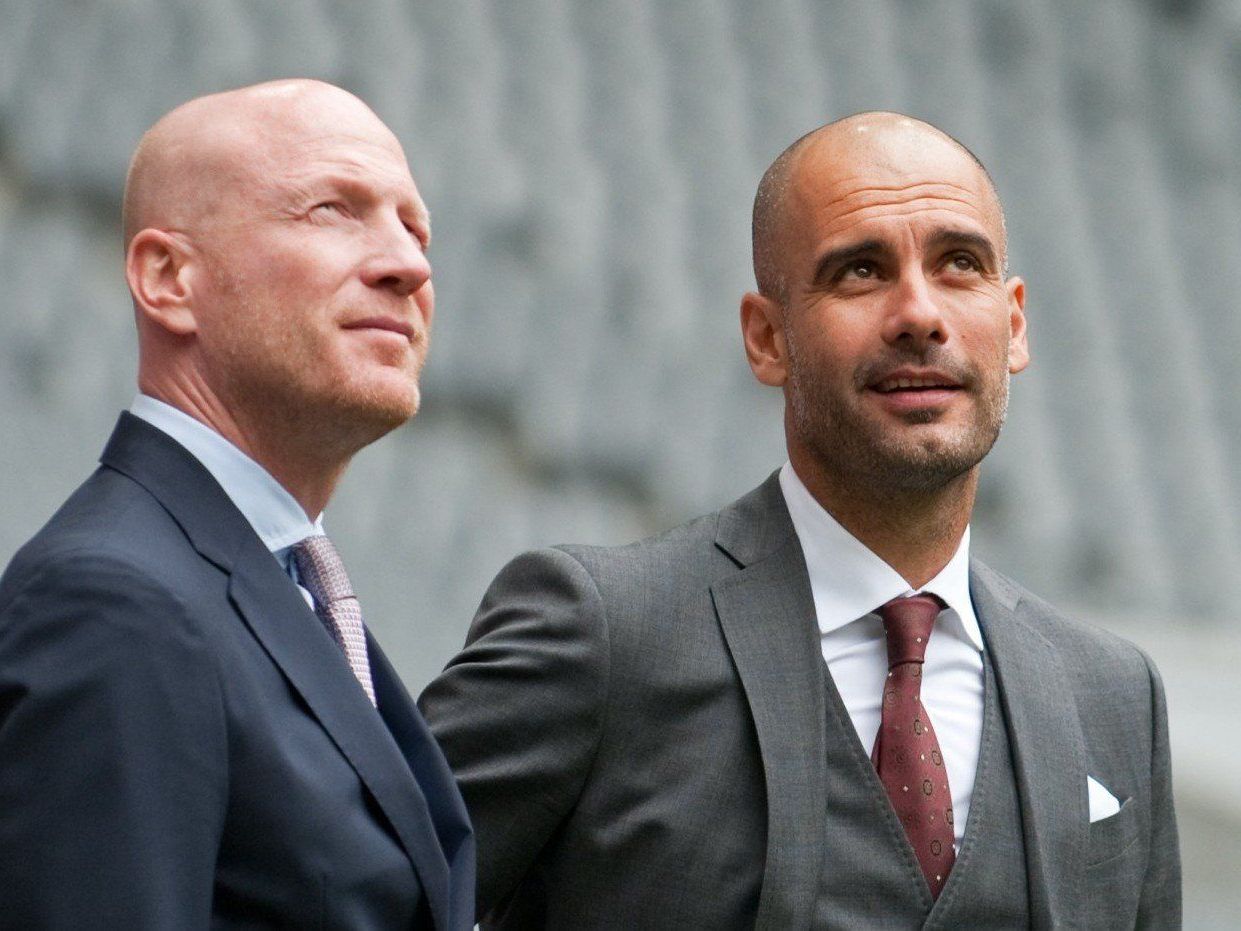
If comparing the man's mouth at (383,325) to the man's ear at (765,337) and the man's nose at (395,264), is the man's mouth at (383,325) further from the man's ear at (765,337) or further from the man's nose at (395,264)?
the man's ear at (765,337)

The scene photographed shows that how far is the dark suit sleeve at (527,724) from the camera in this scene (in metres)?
1.52

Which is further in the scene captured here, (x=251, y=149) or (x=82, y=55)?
(x=82, y=55)

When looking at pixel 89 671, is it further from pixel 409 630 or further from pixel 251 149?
pixel 409 630

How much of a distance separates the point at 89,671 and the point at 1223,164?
181 inches

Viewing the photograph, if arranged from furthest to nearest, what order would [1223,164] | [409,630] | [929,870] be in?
[1223,164]
[409,630]
[929,870]

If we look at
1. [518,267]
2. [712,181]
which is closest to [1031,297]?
[712,181]

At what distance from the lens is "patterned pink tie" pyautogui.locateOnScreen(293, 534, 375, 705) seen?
123 cm

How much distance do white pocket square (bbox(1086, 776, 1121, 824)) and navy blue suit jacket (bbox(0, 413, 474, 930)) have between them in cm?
60

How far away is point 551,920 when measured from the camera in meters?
1.54

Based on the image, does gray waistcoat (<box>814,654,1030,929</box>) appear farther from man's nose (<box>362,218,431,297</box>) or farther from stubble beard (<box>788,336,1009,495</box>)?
man's nose (<box>362,218,431,297</box>)

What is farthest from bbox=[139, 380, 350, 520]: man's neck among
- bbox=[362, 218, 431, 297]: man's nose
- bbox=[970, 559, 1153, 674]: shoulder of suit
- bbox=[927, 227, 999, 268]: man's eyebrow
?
bbox=[970, 559, 1153, 674]: shoulder of suit

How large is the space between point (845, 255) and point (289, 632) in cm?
63

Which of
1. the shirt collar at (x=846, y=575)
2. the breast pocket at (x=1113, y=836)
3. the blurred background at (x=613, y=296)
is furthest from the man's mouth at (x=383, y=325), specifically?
the blurred background at (x=613, y=296)

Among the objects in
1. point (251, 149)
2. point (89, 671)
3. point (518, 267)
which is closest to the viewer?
point (89, 671)
